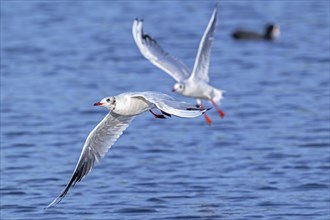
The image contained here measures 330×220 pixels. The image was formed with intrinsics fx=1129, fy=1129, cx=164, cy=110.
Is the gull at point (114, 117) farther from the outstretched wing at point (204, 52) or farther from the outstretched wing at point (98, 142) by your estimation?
the outstretched wing at point (204, 52)

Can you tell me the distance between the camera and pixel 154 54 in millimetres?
14648

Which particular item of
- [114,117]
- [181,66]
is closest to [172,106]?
[114,117]

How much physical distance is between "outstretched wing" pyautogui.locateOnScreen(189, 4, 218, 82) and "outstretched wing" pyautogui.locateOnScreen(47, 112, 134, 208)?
260 cm

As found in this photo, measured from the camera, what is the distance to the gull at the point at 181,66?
14.4 metres

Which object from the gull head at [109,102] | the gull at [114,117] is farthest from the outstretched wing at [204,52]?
the gull head at [109,102]

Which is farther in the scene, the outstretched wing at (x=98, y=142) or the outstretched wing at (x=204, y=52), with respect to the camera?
the outstretched wing at (x=204, y=52)

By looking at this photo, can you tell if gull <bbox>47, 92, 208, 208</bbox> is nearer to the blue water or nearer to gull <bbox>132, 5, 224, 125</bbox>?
the blue water

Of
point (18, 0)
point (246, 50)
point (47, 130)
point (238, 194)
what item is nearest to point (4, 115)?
point (47, 130)

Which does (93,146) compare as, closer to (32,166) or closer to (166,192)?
(166,192)

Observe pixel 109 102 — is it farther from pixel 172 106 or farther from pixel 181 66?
pixel 181 66

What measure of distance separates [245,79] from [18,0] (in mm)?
11888

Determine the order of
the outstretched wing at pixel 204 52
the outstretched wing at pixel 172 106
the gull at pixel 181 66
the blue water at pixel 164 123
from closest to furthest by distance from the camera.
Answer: the outstretched wing at pixel 172 106, the blue water at pixel 164 123, the outstretched wing at pixel 204 52, the gull at pixel 181 66

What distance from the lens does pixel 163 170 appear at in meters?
14.9

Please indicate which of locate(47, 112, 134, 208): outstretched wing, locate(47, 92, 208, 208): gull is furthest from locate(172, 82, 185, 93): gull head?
locate(47, 112, 134, 208): outstretched wing
